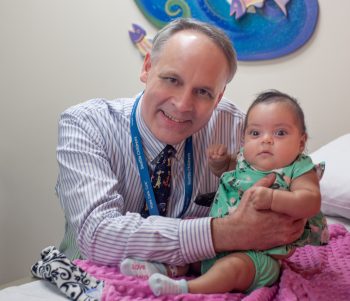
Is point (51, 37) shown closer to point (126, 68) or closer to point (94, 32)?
point (94, 32)

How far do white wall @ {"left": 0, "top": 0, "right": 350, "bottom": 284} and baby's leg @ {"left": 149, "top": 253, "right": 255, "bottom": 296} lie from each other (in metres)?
1.36

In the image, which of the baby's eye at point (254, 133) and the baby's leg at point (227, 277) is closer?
the baby's leg at point (227, 277)

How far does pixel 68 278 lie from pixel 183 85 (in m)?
Result: 0.64

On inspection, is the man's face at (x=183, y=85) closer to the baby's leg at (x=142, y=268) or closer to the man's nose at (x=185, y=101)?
the man's nose at (x=185, y=101)

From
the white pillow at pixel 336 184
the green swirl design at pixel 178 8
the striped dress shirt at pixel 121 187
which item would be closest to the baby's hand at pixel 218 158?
the striped dress shirt at pixel 121 187

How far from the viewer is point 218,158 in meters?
1.48

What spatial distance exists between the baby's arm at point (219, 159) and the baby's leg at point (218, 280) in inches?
15.1

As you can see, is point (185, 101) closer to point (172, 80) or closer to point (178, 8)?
point (172, 80)

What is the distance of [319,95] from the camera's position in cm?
226

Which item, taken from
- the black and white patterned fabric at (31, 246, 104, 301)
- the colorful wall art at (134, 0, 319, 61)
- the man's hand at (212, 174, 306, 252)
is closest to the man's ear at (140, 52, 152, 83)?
the man's hand at (212, 174, 306, 252)

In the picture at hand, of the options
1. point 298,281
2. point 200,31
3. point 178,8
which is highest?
point 178,8

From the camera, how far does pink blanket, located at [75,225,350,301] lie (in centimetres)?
107

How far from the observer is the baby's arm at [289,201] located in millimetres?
1156

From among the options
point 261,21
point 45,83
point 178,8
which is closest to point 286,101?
point 261,21
